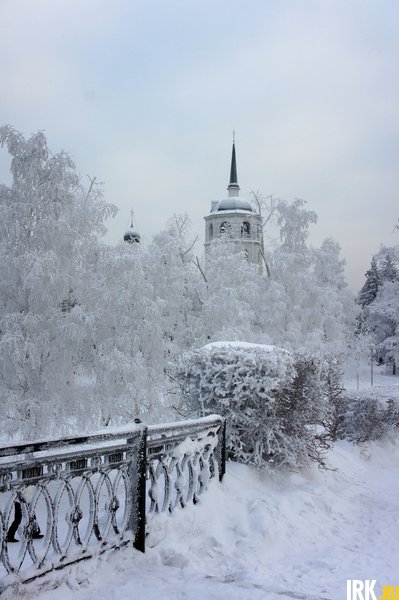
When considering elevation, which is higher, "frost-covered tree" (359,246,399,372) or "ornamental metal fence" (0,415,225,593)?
"frost-covered tree" (359,246,399,372)

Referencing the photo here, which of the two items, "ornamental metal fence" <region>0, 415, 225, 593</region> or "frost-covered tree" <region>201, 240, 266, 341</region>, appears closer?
"ornamental metal fence" <region>0, 415, 225, 593</region>

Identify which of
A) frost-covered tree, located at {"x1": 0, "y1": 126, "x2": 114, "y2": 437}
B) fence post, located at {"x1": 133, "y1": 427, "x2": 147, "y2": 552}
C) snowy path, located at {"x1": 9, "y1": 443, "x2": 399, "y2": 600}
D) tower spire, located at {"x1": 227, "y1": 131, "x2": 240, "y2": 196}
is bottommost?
snowy path, located at {"x1": 9, "y1": 443, "x2": 399, "y2": 600}

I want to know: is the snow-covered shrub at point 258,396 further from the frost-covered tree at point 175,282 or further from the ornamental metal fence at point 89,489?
the frost-covered tree at point 175,282

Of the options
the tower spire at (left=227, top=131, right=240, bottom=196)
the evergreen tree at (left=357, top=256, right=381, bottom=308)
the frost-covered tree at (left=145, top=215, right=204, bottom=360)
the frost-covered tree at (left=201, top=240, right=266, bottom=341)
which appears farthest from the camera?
the tower spire at (left=227, top=131, right=240, bottom=196)

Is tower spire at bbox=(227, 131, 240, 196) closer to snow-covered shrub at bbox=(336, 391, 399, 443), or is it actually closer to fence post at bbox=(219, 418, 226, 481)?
snow-covered shrub at bbox=(336, 391, 399, 443)

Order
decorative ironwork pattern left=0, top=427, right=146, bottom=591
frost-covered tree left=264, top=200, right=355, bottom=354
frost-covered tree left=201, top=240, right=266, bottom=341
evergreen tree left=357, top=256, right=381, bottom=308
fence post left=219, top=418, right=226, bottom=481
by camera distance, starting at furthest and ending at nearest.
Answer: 1. evergreen tree left=357, top=256, right=381, bottom=308
2. frost-covered tree left=264, top=200, right=355, bottom=354
3. frost-covered tree left=201, top=240, right=266, bottom=341
4. fence post left=219, top=418, right=226, bottom=481
5. decorative ironwork pattern left=0, top=427, right=146, bottom=591

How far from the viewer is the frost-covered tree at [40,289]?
10.1 meters

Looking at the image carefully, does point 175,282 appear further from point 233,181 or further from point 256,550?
point 233,181

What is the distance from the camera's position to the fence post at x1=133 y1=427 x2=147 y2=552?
4.81 metres

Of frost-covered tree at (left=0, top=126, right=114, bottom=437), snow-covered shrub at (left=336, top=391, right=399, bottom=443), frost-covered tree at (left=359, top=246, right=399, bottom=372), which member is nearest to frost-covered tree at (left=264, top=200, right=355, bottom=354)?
frost-covered tree at (left=359, top=246, right=399, bottom=372)

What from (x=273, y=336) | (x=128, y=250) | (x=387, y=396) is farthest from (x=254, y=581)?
(x=273, y=336)

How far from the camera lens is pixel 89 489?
4.33 meters

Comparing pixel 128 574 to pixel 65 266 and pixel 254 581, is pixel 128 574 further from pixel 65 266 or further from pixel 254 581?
pixel 65 266

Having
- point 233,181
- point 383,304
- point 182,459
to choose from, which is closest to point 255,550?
point 182,459
